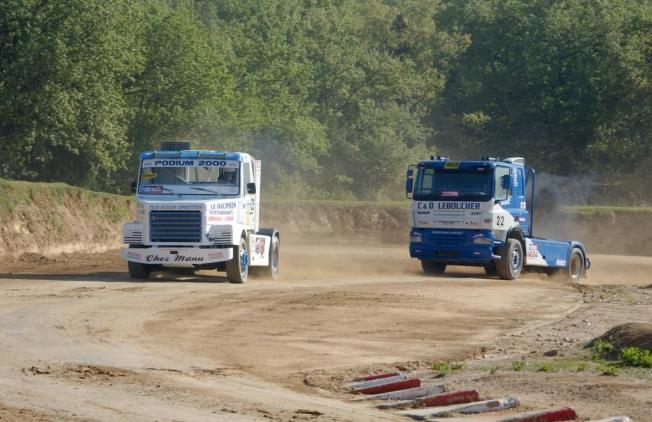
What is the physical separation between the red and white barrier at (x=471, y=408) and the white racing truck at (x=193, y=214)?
48.1 ft

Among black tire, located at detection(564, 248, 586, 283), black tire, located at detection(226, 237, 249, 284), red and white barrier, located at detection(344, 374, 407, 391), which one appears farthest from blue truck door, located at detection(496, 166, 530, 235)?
red and white barrier, located at detection(344, 374, 407, 391)

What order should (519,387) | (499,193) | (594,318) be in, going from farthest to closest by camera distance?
(499,193), (594,318), (519,387)

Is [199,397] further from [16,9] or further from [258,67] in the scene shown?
[258,67]

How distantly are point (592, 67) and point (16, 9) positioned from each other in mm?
38725

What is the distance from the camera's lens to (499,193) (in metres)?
30.1

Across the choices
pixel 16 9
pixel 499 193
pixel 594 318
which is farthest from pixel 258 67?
pixel 594 318

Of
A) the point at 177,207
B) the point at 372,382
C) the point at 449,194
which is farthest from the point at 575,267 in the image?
the point at 372,382

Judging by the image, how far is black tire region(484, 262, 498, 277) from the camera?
31209 mm

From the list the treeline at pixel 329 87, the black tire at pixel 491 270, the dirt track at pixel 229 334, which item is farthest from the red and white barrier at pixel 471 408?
the treeline at pixel 329 87

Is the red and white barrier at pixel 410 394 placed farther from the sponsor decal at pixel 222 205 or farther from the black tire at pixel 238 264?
the black tire at pixel 238 264

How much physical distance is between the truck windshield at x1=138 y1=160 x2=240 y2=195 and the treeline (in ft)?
52.1

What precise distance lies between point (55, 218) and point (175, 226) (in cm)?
1174

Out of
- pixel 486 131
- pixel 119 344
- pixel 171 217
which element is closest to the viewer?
pixel 119 344

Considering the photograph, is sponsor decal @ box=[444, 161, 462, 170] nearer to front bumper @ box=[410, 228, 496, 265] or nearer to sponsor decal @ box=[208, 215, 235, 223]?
front bumper @ box=[410, 228, 496, 265]
